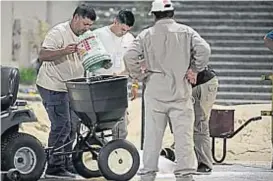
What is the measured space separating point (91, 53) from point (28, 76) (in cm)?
821

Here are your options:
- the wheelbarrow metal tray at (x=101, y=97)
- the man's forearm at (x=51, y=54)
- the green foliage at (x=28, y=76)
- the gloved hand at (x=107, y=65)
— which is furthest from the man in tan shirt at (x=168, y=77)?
the green foliage at (x=28, y=76)

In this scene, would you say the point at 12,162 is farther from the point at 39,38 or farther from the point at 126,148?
the point at 39,38

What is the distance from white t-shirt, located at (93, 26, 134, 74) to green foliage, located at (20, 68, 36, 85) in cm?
699

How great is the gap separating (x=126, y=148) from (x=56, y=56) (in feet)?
3.27

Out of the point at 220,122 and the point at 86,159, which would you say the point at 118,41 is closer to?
the point at 86,159

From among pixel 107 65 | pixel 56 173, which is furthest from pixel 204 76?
pixel 56 173

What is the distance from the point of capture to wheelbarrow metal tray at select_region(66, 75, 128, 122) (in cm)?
654

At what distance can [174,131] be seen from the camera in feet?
21.2

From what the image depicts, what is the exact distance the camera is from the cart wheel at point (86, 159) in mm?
6895

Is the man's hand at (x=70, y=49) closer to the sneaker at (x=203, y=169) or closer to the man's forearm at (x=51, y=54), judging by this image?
the man's forearm at (x=51, y=54)

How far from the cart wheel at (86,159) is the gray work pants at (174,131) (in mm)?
572

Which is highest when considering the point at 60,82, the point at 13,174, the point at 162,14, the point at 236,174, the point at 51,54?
the point at 162,14

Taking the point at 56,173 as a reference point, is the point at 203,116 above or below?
above

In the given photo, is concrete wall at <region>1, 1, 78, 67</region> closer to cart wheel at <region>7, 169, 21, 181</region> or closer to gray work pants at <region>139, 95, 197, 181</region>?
gray work pants at <region>139, 95, 197, 181</region>
